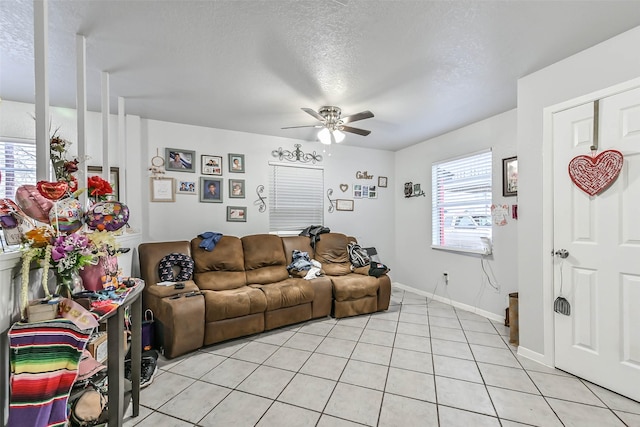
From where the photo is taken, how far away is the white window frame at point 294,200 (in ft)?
13.8

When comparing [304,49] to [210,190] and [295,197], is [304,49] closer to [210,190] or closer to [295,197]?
[210,190]

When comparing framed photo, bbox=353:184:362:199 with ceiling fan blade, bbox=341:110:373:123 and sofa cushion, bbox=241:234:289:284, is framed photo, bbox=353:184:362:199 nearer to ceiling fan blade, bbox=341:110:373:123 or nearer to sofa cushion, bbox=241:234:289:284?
sofa cushion, bbox=241:234:289:284

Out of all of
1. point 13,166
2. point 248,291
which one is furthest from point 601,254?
point 13,166

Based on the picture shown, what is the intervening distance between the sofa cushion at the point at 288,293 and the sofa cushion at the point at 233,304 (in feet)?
0.29

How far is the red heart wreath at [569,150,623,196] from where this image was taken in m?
1.92

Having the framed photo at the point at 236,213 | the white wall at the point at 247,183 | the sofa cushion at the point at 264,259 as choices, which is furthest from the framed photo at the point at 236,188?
the sofa cushion at the point at 264,259

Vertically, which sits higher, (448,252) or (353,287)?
(448,252)

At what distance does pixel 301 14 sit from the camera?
5.50ft

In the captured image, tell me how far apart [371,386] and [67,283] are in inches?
76.9

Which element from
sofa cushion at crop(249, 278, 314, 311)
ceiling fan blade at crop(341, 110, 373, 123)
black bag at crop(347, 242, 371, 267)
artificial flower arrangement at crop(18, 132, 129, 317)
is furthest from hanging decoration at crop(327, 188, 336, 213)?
artificial flower arrangement at crop(18, 132, 129, 317)

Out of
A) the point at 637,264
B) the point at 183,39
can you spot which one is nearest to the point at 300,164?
the point at 183,39

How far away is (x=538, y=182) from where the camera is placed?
235cm

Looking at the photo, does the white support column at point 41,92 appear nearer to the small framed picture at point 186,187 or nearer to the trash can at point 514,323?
the small framed picture at point 186,187

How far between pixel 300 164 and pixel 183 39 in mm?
2593
